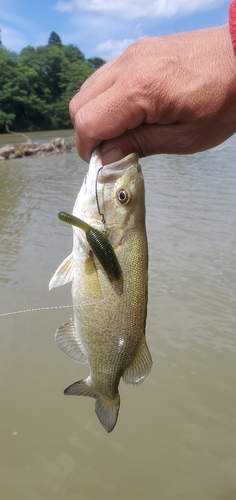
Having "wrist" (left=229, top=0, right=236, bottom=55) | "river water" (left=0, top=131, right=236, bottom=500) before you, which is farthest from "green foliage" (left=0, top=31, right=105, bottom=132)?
"wrist" (left=229, top=0, right=236, bottom=55)

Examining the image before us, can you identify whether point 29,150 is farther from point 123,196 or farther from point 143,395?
point 123,196

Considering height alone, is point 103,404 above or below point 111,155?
below

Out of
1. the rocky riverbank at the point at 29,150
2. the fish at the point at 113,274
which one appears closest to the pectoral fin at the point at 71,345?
the fish at the point at 113,274

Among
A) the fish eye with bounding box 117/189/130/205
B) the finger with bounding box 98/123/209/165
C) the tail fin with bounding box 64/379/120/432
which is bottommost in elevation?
the tail fin with bounding box 64/379/120/432

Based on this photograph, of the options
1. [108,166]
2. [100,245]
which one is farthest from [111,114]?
[100,245]

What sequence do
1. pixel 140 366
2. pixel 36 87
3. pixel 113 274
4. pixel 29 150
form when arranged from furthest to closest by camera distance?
pixel 36 87 → pixel 29 150 → pixel 140 366 → pixel 113 274

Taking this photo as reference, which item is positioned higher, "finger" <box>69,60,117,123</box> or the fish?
"finger" <box>69,60,117,123</box>

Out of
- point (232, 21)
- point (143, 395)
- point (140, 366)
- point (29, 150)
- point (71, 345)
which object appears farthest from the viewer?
point (29, 150)

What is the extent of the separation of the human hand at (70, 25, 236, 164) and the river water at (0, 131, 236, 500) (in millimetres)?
3007

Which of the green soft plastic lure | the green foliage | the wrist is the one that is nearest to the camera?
the wrist

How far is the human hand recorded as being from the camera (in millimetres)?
1789

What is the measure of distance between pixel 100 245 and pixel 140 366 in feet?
2.54

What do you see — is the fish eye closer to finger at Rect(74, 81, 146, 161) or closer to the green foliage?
finger at Rect(74, 81, 146, 161)

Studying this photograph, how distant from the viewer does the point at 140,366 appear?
2340mm
